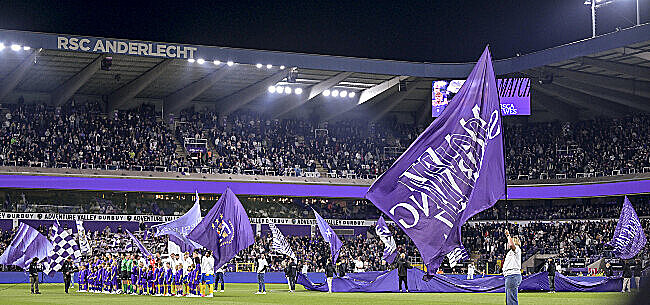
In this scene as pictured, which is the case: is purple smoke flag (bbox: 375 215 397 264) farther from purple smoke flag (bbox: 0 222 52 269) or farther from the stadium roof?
purple smoke flag (bbox: 0 222 52 269)

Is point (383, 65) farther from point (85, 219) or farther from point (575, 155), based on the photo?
point (85, 219)

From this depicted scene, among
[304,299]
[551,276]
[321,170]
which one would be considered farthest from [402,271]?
[321,170]

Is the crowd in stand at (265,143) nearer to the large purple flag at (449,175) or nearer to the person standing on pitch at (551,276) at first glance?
the person standing on pitch at (551,276)

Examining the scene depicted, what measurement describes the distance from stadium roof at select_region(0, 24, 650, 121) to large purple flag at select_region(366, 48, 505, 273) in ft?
115

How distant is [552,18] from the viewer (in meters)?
65.0

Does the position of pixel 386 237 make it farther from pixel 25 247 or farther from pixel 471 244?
pixel 25 247

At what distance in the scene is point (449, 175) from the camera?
12.5 metres

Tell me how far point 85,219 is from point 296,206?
13.6 meters

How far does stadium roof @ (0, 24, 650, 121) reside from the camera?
154 ft

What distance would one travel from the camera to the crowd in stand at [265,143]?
5053 centimetres

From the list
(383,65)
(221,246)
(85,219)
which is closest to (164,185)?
(85,219)

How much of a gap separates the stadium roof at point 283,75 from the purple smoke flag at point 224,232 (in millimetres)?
19746

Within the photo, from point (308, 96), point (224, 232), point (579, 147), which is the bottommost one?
point (224, 232)

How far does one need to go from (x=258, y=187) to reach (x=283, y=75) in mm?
6901
